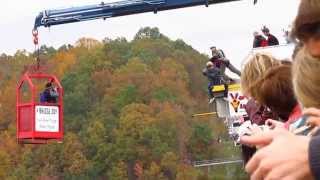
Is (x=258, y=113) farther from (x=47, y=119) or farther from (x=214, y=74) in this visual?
(x=47, y=119)

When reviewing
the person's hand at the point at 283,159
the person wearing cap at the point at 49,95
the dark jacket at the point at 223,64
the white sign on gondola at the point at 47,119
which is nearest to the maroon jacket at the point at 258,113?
the person's hand at the point at 283,159

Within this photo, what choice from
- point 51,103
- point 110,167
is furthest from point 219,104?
point 110,167

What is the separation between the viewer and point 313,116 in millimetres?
2018

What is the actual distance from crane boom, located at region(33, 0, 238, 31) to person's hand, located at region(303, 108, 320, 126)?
16.3 m

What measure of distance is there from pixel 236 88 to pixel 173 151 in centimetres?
6744

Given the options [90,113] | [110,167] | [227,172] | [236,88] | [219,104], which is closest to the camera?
[236,88]

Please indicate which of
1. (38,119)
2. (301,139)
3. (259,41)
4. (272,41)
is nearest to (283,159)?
(301,139)

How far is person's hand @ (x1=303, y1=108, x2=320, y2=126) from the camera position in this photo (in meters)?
2.00

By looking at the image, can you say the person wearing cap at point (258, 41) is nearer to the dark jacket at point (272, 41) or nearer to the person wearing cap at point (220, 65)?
the dark jacket at point (272, 41)

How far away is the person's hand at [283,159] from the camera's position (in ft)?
5.81

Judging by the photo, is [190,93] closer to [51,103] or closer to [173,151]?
[173,151]

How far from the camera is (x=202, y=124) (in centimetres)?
8138

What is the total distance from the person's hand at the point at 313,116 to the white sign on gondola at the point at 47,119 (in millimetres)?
18657

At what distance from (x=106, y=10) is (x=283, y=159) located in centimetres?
1995
